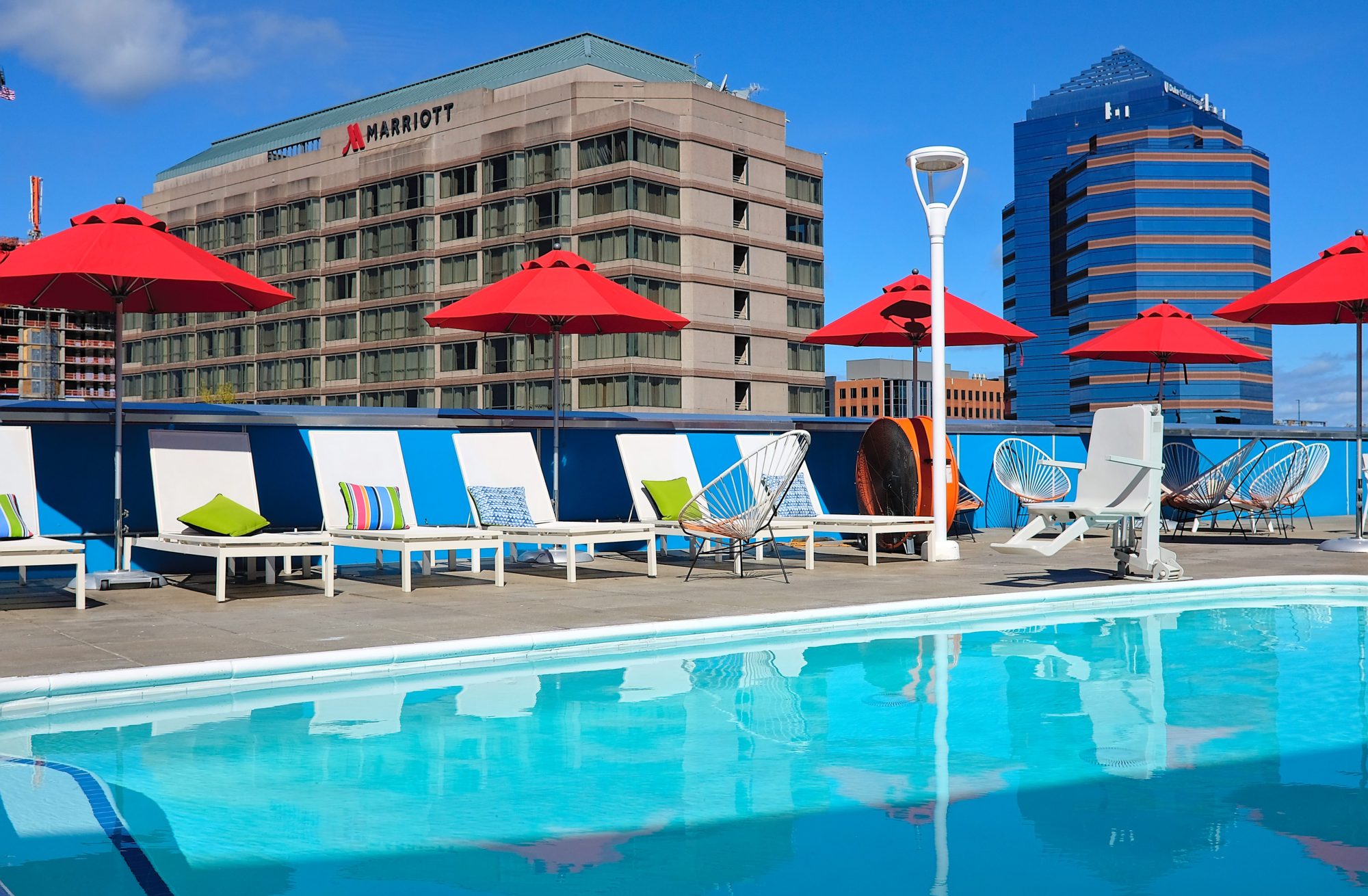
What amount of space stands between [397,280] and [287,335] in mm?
10602

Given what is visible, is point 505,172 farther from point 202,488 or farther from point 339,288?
point 202,488

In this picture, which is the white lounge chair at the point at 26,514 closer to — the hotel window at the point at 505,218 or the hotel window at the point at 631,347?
the hotel window at the point at 631,347

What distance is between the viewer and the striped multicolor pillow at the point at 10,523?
8.05 m

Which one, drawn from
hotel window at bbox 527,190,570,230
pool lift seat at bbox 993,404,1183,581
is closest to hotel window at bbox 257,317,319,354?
hotel window at bbox 527,190,570,230

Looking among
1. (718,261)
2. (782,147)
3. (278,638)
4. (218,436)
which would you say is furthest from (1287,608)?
(782,147)

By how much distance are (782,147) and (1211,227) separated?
8178cm

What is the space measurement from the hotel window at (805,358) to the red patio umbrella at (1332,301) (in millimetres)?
56637

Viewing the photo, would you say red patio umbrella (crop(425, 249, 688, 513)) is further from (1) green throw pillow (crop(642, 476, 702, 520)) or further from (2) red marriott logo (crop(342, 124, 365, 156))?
(2) red marriott logo (crop(342, 124, 365, 156))

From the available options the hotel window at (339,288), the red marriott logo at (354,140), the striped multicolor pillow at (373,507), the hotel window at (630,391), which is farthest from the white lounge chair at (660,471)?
the red marriott logo at (354,140)

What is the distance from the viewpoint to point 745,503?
1295 centimetres

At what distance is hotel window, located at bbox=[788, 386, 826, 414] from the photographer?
70812 millimetres

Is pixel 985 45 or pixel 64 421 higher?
pixel 985 45

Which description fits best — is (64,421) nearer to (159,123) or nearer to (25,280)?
(25,280)

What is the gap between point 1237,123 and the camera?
6186 inches
